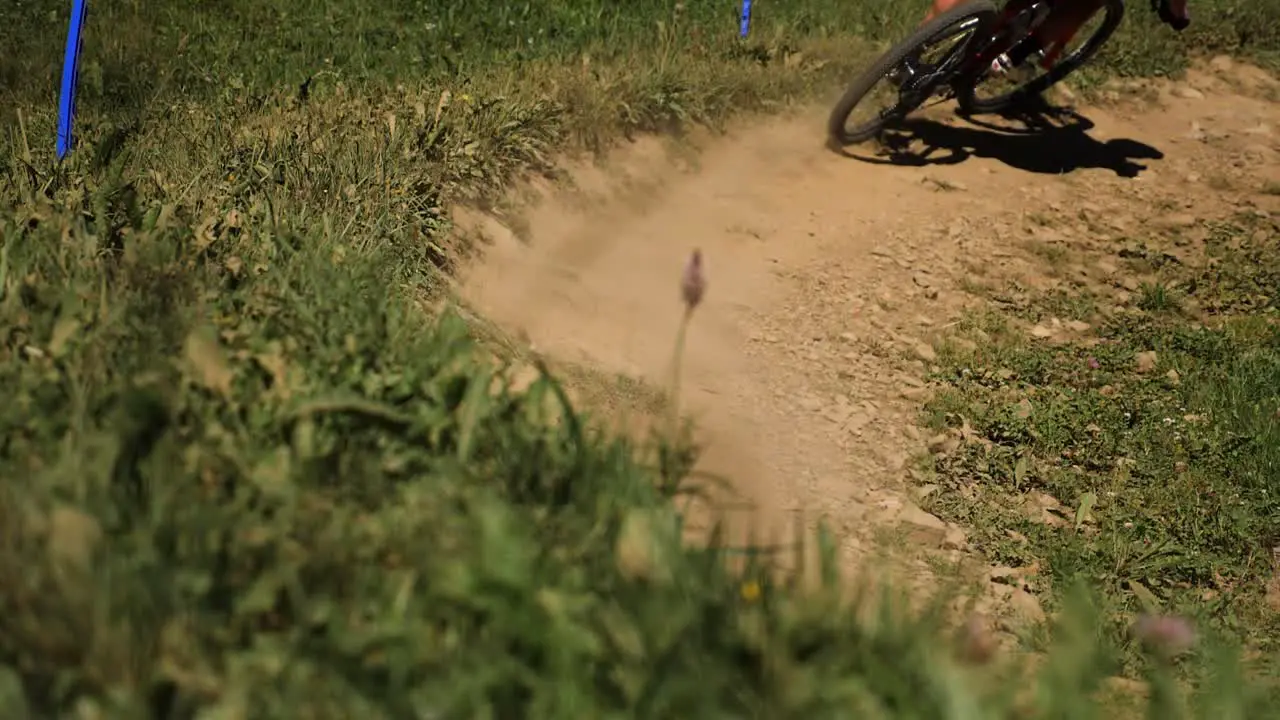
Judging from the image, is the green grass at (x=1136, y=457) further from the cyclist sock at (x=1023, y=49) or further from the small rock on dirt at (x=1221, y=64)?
the small rock on dirt at (x=1221, y=64)

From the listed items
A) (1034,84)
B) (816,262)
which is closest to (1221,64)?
(1034,84)

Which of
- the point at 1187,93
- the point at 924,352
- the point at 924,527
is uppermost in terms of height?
the point at 1187,93

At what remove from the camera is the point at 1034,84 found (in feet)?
24.4

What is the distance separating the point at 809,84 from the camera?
7.34 m

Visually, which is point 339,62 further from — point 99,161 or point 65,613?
point 65,613

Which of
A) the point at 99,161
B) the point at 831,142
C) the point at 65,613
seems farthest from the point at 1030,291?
the point at 65,613

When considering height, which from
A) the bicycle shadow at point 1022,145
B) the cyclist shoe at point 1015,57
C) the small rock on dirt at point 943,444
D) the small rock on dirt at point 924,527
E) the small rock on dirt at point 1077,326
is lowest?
the small rock on dirt at point 924,527

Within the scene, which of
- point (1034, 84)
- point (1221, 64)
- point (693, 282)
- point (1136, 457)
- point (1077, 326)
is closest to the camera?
point (693, 282)

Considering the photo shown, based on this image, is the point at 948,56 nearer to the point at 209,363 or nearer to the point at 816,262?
the point at 816,262

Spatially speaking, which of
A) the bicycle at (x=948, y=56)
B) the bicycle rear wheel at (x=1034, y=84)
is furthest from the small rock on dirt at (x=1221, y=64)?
the bicycle at (x=948, y=56)

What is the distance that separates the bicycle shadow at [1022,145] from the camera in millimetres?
7180

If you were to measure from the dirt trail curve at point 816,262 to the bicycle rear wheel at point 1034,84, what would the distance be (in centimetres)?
22

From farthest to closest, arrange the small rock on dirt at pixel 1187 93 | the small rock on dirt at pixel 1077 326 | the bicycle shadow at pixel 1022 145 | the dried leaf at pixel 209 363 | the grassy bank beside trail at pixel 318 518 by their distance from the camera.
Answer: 1. the small rock on dirt at pixel 1187 93
2. the bicycle shadow at pixel 1022 145
3. the small rock on dirt at pixel 1077 326
4. the dried leaf at pixel 209 363
5. the grassy bank beside trail at pixel 318 518

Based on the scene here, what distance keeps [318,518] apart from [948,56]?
→ 528 centimetres
